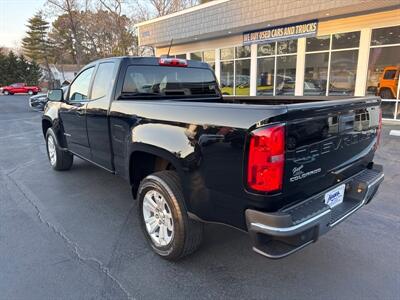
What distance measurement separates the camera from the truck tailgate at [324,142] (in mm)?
2143

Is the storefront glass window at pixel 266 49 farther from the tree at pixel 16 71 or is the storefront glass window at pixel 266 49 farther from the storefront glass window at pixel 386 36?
the tree at pixel 16 71

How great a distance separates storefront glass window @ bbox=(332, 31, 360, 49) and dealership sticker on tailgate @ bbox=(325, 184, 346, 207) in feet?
34.1

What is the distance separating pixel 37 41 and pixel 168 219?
6570 cm

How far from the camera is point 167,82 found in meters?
4.10

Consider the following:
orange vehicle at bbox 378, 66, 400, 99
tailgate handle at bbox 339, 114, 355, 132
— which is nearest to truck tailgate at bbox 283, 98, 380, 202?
tailgate handle at bbox 339, 114, 355, 132

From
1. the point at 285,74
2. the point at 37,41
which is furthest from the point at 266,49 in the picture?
the point at 37,41

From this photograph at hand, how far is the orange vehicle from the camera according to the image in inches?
412

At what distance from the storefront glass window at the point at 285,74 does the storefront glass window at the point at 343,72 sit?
67.2 inches

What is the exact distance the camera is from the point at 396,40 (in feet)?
33.5

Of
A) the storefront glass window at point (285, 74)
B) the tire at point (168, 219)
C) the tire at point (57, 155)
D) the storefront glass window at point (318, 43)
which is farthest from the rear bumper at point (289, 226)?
the storefront glass window at point (285, 74)

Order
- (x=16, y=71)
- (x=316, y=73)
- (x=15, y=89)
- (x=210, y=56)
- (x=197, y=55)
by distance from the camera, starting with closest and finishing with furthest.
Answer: (x=316, y=73) → (x=210, y=56) → (x=197, y=55) → (x=15, y=89) → (x=16, y=71)

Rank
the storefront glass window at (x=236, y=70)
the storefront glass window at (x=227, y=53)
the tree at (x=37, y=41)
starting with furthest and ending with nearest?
the tree at (x=37, y=41) < the storefront glass window at (x=227, y=53) < the storefront glass window at (x=236, y=70)

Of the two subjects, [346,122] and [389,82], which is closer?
[346,122]

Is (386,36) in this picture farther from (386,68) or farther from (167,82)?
(167,82)
